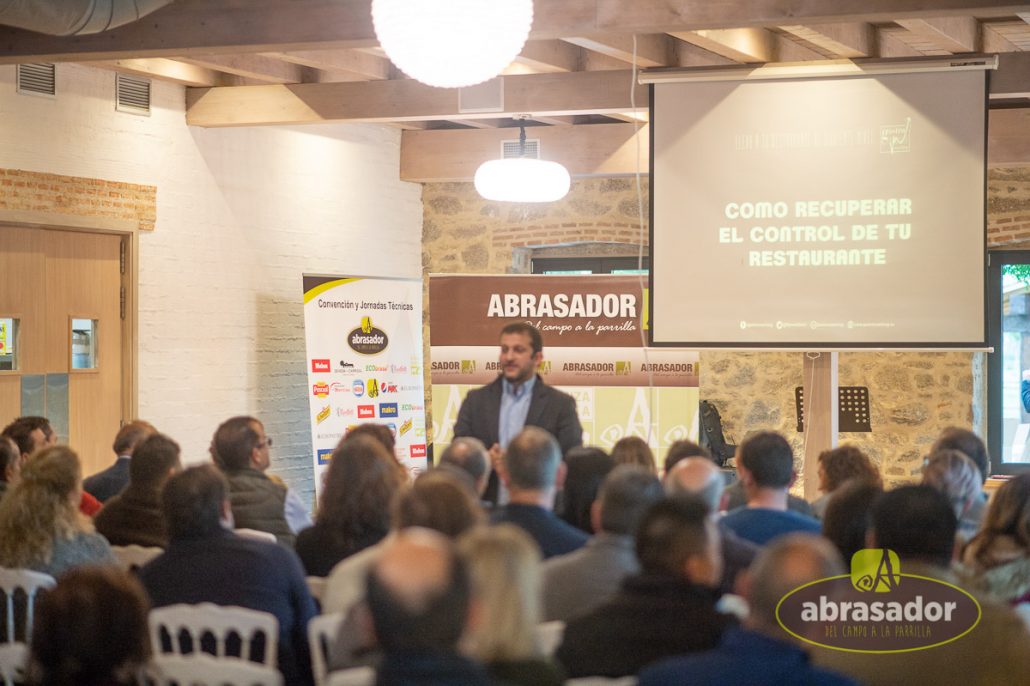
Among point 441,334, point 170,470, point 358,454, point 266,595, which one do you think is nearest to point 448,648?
point 266,595

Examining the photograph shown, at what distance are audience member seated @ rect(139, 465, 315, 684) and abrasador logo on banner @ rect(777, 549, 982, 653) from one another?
4.22 ft

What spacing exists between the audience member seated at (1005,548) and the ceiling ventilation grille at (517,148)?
17.8 ft

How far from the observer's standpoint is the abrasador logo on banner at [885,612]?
2424mm

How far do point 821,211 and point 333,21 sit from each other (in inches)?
85.7

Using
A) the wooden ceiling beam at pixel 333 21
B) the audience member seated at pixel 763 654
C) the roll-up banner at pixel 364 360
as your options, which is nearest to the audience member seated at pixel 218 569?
the audience member seated at pixel 763 654

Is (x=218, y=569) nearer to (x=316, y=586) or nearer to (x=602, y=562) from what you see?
(x=316, y=586)

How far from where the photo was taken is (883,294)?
16.1 feet

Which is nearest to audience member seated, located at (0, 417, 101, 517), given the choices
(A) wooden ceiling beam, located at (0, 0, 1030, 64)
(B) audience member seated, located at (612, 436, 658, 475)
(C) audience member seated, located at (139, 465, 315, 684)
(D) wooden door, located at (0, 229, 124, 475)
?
(D) wooden door, located at (0, 229, 124, 475)

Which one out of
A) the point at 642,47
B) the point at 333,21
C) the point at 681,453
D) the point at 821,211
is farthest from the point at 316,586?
the point at 642,47

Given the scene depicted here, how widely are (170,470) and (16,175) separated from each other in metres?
2.82

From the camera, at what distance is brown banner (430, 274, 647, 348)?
7.43 m

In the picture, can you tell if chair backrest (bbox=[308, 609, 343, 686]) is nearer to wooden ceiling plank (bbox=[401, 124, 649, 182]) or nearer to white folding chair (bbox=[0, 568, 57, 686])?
white folding chair (bbox=[0, 568, 57, 686])

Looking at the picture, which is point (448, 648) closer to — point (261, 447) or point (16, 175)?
point (261, 447)

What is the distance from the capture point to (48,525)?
10.6 ft
